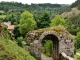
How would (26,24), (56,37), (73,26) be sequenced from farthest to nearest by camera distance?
1. (73,26)
2. (26,24)
3. (56,37)

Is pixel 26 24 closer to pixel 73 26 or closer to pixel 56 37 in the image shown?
pixel 56 37

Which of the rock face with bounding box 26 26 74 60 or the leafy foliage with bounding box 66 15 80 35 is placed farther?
the leafy foliage with bounding box 66 15 80 35

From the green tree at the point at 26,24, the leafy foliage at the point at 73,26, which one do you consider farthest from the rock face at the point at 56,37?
the leafy foliage at the point at 73,26

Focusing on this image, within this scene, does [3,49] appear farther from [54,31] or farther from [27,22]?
[27,22]

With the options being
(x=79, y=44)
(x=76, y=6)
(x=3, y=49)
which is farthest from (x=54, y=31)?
(x=76, y=6)

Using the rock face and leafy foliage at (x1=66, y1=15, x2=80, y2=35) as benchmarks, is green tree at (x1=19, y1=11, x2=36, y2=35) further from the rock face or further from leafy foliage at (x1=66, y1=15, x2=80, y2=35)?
the rock face

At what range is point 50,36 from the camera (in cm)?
2445

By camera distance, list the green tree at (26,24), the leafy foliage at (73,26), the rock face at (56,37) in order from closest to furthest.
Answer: the rock face at (56,37), the green tree at (26,24), the leafy foliage at (73,26)

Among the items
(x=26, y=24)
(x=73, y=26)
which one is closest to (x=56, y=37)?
(x=26, y=24)

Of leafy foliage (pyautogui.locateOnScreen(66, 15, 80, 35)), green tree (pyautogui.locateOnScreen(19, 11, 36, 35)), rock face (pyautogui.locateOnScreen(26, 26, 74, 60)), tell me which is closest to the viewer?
rock face (pyautogui.locateOnScreen(26, 26, 74, 60))

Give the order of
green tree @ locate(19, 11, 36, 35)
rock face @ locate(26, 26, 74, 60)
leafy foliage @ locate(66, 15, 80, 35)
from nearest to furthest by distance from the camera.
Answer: rock face @ locate(26, 26, 74, 60) → green tree @ locate(19, 11, 36, 35) → leafy foliage @ locate(66, 15, 80, 35)

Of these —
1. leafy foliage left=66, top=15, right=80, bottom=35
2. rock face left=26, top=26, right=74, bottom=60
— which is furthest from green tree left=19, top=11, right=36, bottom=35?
rock face left=26, top=26, right=74, bottom=60

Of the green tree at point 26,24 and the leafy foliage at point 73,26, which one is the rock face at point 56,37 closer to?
the green tree at point 26,24

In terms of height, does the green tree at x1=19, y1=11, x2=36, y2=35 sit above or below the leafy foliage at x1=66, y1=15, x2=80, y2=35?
above
